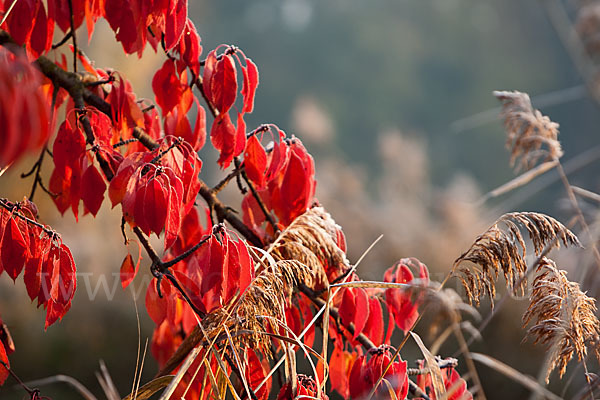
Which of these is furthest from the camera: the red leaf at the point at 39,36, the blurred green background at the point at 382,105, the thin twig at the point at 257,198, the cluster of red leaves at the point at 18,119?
the blurred green background at the point at 382,105

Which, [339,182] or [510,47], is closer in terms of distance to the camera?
[339,182]

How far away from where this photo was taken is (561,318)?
709mm

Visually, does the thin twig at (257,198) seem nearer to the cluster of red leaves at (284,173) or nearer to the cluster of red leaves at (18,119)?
the cluster of red leaves at (284,173)

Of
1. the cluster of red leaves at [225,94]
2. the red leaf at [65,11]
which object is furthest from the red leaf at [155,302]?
the red leaf at [65,11]

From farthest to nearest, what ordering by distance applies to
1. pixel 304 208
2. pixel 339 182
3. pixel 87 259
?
pixel 339 182
pixel 87 259
pixel 304 208

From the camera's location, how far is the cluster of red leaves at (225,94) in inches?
35.0

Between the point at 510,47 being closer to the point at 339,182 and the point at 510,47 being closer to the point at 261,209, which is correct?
the point at 339,182

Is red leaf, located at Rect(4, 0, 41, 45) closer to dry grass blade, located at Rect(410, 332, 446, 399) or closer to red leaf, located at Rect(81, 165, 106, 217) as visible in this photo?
red leaf, located at Rect(81, 165, 106, 217)

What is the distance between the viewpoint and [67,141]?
913mm

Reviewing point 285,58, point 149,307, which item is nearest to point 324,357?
point 149,307

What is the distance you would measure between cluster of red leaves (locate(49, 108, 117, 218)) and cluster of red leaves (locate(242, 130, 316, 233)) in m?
0.22

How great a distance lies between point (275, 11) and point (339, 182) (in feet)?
25.6

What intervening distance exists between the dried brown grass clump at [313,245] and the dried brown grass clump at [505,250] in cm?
22

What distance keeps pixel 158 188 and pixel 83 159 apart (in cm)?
24
